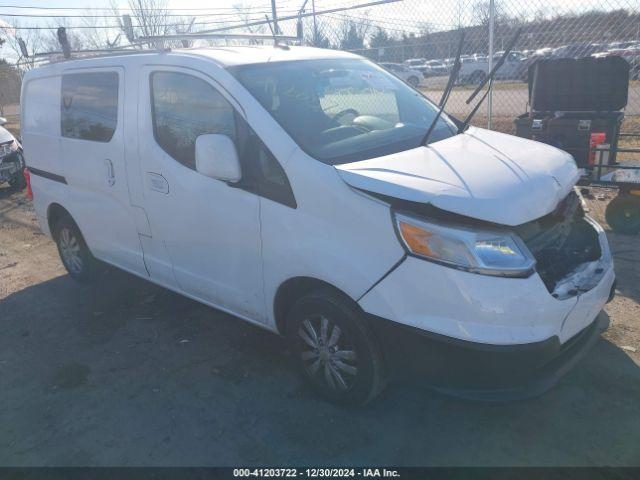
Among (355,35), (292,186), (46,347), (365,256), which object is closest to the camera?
(365,256)

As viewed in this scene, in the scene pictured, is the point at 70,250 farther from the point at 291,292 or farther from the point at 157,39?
the point at 291,292

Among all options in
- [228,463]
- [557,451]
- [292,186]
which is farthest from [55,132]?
[557,451]

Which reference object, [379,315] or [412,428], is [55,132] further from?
[412,428]

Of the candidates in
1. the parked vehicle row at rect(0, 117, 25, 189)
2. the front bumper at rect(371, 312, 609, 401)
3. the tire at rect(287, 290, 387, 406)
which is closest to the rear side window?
the tire at rect(287, 290, 387, 406)

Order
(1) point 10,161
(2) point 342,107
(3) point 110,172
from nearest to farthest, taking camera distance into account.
Result: (2) point 342,107
(3) point 110,172
(1) point 10,161

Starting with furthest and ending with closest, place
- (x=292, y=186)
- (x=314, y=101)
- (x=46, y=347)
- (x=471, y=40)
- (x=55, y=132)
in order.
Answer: (x=471, y=40)
(x=55, y=132)
(x=46, y=347)
(x=314, y=101)
(x=292, y=186)

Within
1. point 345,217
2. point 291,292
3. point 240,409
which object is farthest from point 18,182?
point 345,217

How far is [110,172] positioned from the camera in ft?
13.4

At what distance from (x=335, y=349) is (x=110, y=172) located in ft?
7.67

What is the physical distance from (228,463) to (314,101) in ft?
7.22

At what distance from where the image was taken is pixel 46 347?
414cm

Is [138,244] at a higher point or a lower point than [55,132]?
lower

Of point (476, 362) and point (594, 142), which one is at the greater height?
point (594, 142)

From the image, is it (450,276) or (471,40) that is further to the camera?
(471,40)
